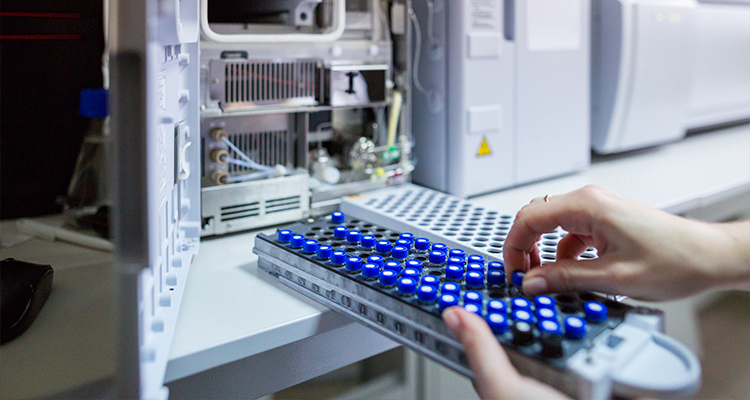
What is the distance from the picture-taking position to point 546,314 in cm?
53

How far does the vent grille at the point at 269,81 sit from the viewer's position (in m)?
0.93

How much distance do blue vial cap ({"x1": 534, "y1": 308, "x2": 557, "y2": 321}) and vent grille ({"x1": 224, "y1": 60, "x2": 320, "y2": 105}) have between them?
0.59 m

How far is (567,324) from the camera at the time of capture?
1.68 feet

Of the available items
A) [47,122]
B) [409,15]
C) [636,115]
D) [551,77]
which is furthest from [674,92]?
[47,122]

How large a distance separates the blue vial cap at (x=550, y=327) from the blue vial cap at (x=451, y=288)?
0.09 m

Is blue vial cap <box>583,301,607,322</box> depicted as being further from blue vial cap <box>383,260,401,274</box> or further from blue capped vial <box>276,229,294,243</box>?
blue capped vial <box>276,229,294,243</box>

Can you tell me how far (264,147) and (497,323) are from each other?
605 millimetres

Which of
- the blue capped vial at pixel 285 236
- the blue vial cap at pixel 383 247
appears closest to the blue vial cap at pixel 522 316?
the blue vial cap at pixel 383 247

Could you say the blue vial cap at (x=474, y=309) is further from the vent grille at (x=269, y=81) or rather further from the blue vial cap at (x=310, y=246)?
the vent grille at (x=269, y=81)

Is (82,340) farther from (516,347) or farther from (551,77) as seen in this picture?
(551,77)

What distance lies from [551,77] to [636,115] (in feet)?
1.16

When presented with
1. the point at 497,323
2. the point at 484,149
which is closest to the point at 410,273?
the point at 497,323

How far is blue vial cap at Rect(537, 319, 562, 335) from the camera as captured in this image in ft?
1.64

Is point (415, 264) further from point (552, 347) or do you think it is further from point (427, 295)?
point (552, 347)
